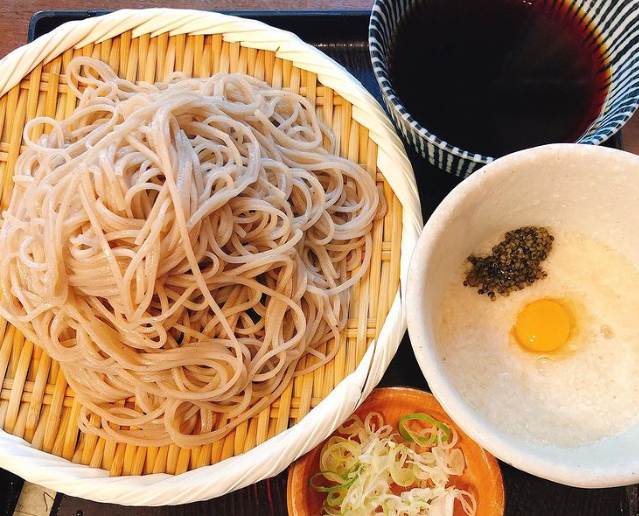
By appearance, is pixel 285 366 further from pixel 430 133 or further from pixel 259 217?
pixel 430 133

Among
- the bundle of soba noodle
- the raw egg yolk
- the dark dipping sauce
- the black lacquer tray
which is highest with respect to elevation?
the dark dipping sauce

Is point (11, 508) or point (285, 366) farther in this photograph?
point (11, 508)

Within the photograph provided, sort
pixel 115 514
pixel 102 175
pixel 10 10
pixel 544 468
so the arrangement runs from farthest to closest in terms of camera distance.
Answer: pixel 10 10 → pixel 115 514 → pixel 102 175 → pixel 544 468

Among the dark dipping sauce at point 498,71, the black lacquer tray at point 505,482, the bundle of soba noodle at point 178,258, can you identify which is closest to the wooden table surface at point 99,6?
the dark dipping sauce at point 498,71

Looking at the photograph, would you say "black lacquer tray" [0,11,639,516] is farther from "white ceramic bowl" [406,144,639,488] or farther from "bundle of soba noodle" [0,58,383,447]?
"white ceramic bowl" [406,144,639,488]

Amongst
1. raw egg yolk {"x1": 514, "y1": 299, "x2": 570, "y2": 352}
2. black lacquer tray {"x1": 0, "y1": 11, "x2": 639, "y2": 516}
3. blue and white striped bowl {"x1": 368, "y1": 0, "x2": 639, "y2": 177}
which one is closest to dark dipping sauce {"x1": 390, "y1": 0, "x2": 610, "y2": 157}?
blue and white striped bowl {"x1": 368, "y1": 0, "x2": 639, "y2": 177}

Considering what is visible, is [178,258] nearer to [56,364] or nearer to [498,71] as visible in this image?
[56,364]

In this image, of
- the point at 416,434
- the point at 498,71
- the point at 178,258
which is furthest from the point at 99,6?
the point at 416,434

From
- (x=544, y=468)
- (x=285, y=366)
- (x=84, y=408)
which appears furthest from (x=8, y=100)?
(x=544, y=468)
